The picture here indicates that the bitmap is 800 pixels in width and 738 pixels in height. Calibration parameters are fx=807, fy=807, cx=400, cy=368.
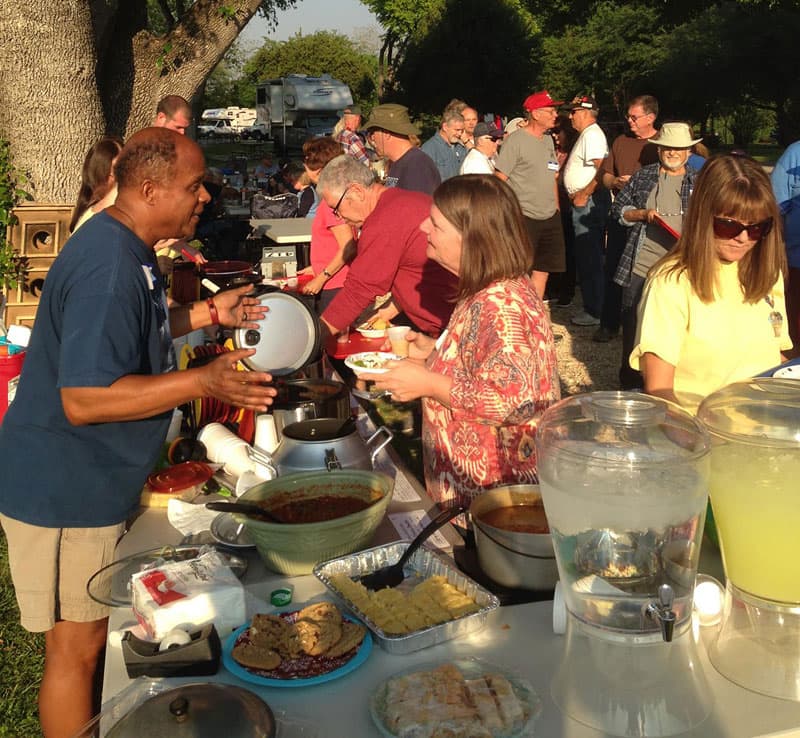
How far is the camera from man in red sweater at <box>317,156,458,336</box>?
4.01 m

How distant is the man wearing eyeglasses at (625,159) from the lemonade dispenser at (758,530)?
18.0 ft

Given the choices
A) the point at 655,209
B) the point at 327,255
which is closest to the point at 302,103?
the point at 327,255

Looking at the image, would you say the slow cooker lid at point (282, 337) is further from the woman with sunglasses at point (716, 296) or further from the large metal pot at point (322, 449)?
the woman with sunglasses at point (716, 296)

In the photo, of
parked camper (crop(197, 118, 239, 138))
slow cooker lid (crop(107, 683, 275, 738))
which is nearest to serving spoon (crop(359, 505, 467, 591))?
slow cooker lid (crop(107, 683, 275, 738))

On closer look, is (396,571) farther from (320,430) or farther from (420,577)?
(320,430)

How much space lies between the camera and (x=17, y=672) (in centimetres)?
327

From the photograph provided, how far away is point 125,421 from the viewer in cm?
209

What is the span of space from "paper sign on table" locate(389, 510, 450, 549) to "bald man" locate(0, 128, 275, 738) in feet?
1.77

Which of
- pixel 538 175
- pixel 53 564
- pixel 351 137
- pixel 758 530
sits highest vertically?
pixel 351 137

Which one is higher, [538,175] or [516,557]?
[538,175]

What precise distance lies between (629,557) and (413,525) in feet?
3.32

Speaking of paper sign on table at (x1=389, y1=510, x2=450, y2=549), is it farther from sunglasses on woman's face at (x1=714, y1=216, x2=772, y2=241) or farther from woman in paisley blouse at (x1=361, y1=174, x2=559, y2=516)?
sunglasses on woman's face at (x1=714, y1=216, x2=772, y2=241)

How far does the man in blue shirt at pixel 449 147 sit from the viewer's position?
348 inches

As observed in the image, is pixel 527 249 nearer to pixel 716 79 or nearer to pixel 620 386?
pixel 620 386
